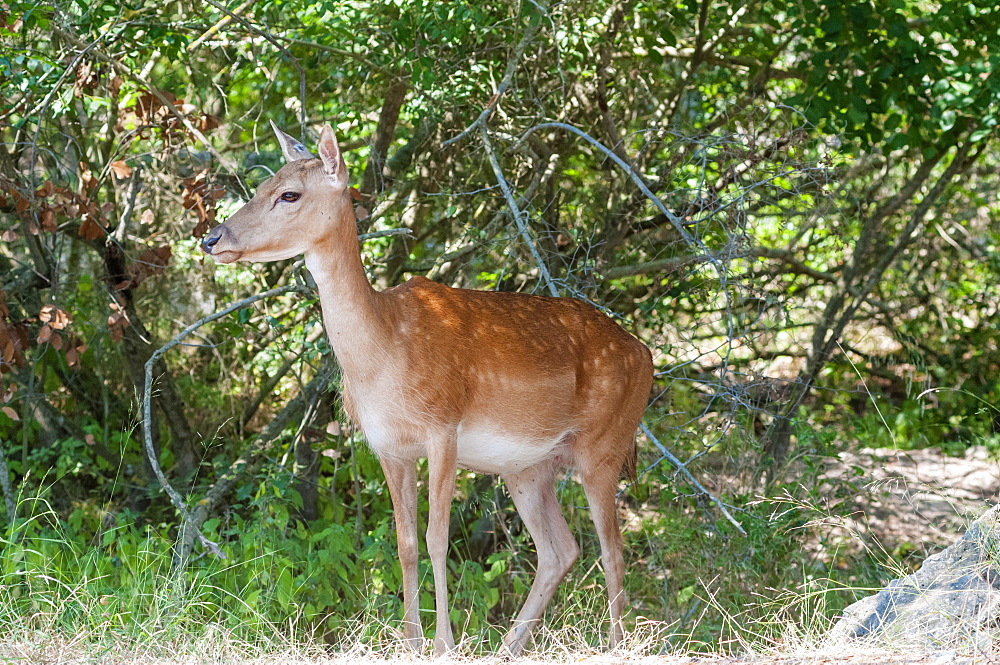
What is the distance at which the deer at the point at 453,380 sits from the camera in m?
4.96

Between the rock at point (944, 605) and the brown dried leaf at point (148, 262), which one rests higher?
the brown dried leaf at point (148, 262)

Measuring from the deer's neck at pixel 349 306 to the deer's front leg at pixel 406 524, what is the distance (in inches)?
22.7

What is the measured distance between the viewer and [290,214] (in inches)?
192

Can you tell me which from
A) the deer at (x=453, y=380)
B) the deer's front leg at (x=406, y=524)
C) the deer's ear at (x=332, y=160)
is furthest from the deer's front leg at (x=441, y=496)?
the deer's ear at (x=332, y=160)

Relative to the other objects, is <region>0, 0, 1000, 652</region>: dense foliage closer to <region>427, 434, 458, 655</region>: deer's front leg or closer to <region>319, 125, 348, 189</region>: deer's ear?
<region>427, 434, 458, 655</region>: deer's front leg

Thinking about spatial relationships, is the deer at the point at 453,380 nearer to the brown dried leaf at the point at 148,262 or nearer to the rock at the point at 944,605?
the rock at the point at 944,605

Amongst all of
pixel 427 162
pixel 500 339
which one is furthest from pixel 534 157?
pixel 500 339

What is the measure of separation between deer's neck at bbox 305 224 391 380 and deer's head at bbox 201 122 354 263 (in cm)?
9

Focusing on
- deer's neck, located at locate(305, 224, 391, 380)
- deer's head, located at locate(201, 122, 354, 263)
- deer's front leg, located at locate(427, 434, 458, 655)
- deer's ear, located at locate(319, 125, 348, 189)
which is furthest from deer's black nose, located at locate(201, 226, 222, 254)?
deer's front leg, located at locate(427, 434, 458, 655)

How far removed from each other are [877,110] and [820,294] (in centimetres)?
292

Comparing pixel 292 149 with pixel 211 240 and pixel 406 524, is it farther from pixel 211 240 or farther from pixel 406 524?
pixel 406 524

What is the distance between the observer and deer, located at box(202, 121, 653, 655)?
16.3 ft

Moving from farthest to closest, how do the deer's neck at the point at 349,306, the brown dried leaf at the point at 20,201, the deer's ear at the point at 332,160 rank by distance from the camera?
1. the brown dried leaf at the point at 20,201
2. the deer's neck at the point at 349,306
3. the deer's ear at the point at 332,160

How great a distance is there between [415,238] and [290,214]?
237cm
